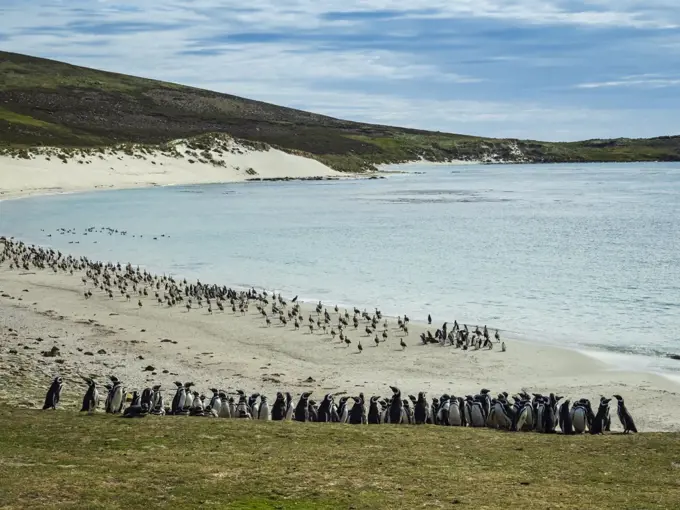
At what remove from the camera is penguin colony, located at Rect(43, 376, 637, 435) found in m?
16.4

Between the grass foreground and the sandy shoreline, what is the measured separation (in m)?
3.57

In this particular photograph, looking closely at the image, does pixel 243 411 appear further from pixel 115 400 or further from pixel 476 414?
pixel 476 414

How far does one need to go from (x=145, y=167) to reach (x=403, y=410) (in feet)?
332

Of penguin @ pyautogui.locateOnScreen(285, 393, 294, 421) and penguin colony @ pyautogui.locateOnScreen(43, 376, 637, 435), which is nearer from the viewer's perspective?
penguin colony @ pyautogui.locateOnScreen(43, 376, 637, 435)

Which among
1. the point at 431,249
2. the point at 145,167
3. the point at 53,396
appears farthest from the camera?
the point at 145,167

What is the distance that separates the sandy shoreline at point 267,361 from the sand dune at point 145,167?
64044 mm

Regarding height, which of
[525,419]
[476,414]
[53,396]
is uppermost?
[525,419]

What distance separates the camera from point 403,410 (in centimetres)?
1725

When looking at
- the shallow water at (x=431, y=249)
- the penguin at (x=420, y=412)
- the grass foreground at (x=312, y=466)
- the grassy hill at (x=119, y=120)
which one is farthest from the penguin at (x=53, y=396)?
the grassy hill at (x=119, y=120)

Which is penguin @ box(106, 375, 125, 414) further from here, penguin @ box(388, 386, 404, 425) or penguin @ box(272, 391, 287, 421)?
penguin @ box(388, 386, 404, 425)

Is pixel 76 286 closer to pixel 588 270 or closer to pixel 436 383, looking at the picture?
pixel 436 383

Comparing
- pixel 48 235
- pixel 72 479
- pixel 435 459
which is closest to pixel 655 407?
pixel 435 459

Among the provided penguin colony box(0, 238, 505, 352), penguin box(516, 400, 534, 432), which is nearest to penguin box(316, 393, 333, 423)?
penguin box(516, 400, 534, 432)

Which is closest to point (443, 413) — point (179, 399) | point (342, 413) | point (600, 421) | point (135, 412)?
point (342, 413)
